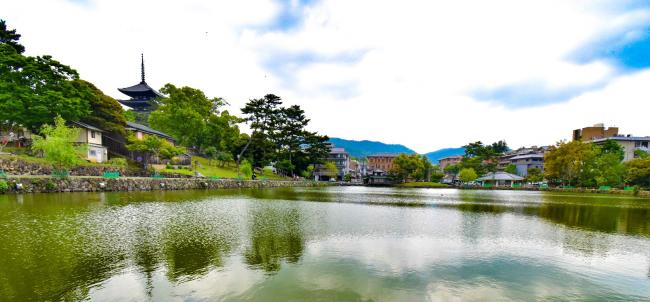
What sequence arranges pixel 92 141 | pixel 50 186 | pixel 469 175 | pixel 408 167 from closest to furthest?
pixel 50 186
pixel 92 141
pixel 469 175
pixel 408 167

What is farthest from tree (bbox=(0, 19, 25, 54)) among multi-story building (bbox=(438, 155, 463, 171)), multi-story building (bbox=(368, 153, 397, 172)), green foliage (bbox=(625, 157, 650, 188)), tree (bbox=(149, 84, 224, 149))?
multi-story building (bbox=(438, 155, 463, 171))

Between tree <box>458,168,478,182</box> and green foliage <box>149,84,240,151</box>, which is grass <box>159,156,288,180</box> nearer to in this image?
green foliage <box>149,84,240,151</box>

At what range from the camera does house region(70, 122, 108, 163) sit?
33.1 m

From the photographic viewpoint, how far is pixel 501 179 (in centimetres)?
6700

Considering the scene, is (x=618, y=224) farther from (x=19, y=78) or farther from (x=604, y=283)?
(x=19, y=78)

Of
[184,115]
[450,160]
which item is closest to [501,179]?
[450,160]

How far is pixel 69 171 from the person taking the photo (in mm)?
26766

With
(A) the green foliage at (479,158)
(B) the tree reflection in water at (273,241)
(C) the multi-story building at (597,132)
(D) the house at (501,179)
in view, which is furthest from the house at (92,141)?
(C) the multi-story building at (597,132)

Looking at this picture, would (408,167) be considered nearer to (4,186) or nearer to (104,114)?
(104,114)

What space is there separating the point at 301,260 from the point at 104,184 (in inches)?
1085

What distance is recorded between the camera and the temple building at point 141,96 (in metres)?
69.2

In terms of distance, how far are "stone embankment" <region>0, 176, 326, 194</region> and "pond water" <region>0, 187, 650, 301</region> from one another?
11.3m

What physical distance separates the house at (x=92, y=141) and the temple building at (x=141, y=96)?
1500 inches

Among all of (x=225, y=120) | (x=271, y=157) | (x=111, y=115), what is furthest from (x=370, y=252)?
(x=225, y=120)
